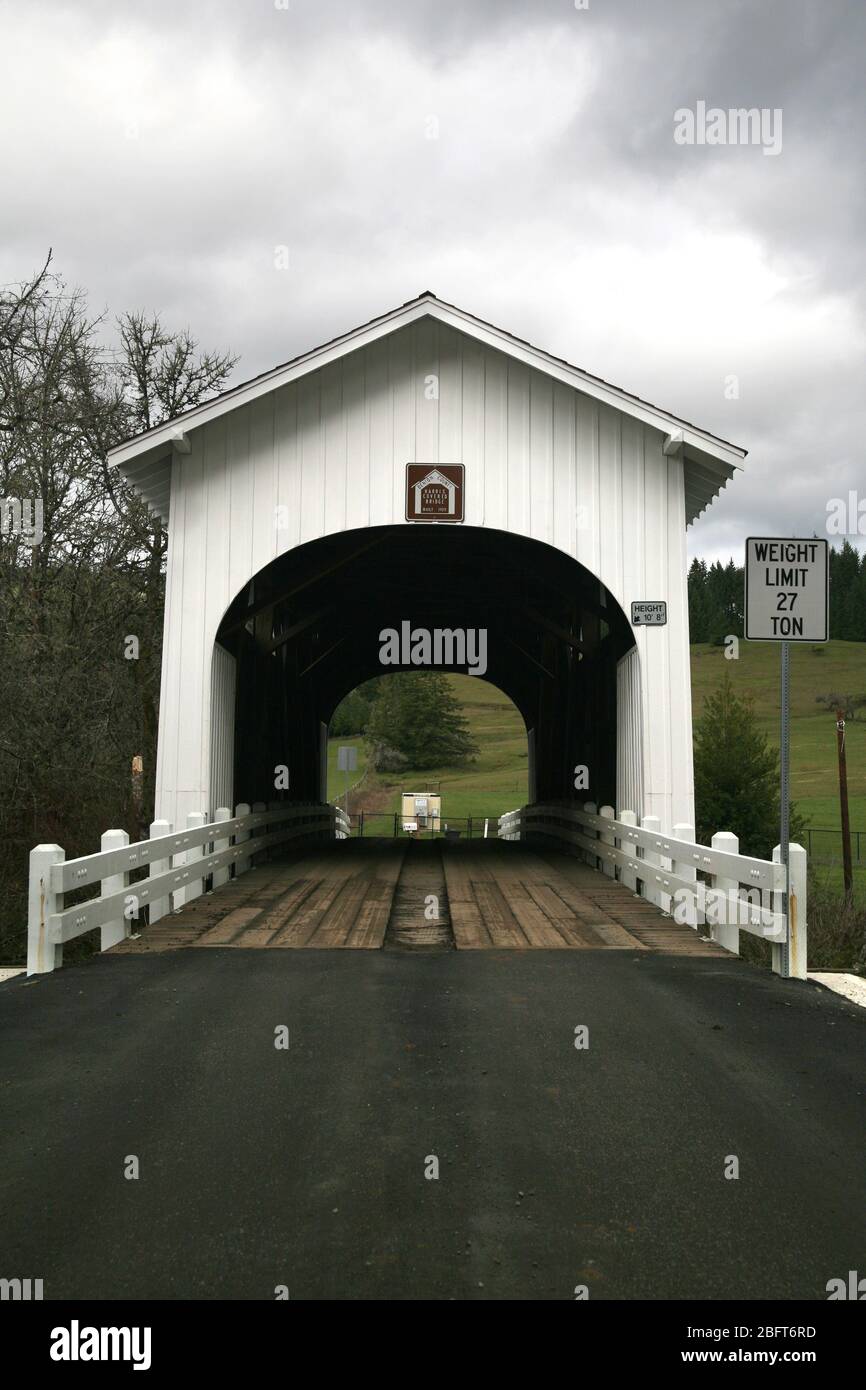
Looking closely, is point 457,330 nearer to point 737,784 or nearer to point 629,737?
point 629,737

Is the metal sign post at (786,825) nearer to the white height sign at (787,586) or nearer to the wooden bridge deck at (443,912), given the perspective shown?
the white height sign at (787,586)

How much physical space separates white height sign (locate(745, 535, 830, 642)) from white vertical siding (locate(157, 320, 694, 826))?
443cm

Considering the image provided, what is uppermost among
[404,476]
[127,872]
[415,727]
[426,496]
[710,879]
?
[404,476]

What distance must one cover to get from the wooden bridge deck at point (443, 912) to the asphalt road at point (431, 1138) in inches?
56.1

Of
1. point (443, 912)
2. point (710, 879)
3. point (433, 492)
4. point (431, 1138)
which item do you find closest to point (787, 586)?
point (710, 879)

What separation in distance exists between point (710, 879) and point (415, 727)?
87781 mm

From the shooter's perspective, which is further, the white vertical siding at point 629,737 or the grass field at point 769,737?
the grass field at point 769,737

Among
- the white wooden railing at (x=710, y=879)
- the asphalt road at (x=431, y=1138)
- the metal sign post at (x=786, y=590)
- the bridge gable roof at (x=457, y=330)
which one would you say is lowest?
the asphalt road at (x=431, y=1138)

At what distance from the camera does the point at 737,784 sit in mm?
33062

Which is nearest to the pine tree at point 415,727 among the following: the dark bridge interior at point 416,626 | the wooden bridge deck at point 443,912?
the dark bridge interior at point 416,626

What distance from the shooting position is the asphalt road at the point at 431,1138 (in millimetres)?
3188

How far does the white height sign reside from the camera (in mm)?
6809

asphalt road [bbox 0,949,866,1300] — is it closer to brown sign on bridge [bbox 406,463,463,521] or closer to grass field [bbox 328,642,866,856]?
brown sign on bridge [bbox 406,463,463,521]

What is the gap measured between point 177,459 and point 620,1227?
955cm
